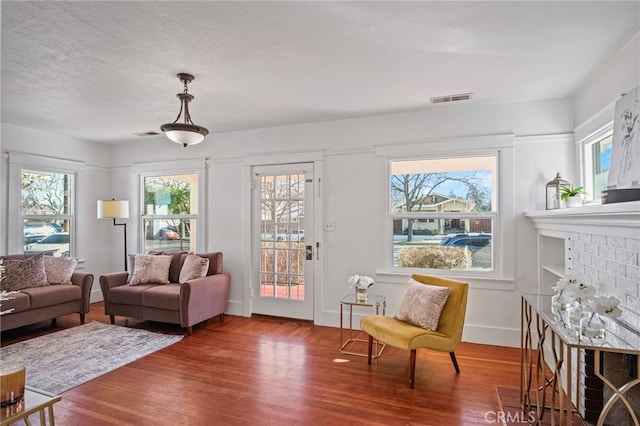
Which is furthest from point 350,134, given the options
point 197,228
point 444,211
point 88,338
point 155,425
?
point 88,338

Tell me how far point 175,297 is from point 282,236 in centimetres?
151

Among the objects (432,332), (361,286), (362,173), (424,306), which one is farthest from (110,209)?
(432,332)

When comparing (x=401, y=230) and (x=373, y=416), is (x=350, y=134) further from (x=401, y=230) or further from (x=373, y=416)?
(x=373, y=416)

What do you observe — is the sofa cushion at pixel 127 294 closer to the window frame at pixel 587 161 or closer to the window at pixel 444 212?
the window at pixel 444 212

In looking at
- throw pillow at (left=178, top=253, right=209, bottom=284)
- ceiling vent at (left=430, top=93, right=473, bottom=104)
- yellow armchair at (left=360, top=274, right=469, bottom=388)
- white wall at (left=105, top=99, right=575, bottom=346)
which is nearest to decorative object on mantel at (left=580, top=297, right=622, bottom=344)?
yellow armchair at (left=360, top=274, right=469, bottom=388)

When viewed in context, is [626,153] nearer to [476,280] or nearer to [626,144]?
[626,144]

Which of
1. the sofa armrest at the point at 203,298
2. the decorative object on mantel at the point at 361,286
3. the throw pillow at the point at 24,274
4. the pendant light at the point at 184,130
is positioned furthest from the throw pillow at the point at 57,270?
the decorative object on mantel at the point at 361,286

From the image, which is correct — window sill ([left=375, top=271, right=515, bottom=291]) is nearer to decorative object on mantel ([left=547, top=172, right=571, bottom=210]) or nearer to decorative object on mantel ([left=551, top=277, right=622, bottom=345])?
decorative object on mantel ([left=547, top=172, right=571, bottom=210])

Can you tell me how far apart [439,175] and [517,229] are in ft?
3.28

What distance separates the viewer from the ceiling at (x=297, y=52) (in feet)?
6.61

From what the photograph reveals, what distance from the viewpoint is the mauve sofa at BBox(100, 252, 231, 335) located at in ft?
12.7

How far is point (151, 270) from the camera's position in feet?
14.6

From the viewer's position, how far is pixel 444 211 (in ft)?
12.8

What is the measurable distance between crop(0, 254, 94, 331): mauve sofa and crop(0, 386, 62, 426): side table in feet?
7.74
